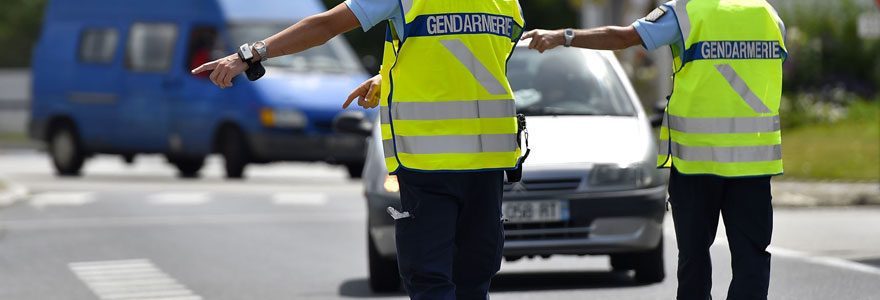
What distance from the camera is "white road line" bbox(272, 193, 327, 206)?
18781mm

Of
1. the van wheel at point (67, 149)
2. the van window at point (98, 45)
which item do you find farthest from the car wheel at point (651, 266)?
the van wheel at point (67, 149)

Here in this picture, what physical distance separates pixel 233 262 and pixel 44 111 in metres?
12.1

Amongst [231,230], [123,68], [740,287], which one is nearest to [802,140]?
[123,68]

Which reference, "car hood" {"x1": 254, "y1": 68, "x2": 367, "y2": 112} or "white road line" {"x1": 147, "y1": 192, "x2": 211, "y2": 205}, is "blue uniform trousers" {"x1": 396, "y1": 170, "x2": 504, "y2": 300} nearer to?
"white road line" {"x1": 147, "y1": 192, "x2": 211, "y2": 205}

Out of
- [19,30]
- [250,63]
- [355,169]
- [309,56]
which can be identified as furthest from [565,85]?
[19,30]

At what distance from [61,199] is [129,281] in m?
8.11

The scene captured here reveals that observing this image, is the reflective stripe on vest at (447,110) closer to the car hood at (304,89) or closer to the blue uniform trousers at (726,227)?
the blue uniform trousers at (726,227)

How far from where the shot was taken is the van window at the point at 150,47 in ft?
74.3

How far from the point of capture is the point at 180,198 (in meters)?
19.5

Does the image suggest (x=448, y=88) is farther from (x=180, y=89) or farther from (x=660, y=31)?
(x=180, y=89)

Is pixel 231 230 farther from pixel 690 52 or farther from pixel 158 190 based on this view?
pixel 690 52

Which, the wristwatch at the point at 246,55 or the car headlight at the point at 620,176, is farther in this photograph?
the car headlight at the point at 620,176

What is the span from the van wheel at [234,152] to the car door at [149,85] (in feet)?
2.97

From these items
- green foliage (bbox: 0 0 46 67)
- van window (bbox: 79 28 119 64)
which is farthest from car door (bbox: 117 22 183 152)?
green foliage (bbox: 0 0 46 67)
